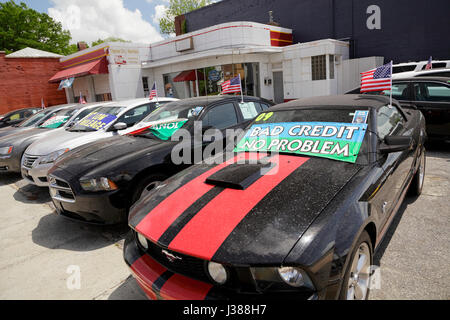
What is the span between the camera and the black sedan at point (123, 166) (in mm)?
3576

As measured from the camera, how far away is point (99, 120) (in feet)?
21.0

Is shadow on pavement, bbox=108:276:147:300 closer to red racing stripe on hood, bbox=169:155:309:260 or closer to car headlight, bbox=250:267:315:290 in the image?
red racing stripe on hood, bbox=169:155:309:260

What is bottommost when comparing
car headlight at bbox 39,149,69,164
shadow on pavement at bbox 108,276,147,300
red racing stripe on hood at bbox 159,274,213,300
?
shadow on pavement at bbox 108,276,147,300

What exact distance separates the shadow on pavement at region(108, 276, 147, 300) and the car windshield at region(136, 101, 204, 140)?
7.22ft

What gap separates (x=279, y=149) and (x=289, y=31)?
17013mm

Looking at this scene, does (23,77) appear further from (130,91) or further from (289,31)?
(289,31)

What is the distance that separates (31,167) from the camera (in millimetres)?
5438

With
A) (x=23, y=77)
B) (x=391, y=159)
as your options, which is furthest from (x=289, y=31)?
(x=23, y=77)

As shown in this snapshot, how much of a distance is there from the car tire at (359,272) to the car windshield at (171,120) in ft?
9.84

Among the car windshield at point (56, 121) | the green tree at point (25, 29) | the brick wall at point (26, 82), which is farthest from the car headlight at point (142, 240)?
the green tree at point (25, 29)

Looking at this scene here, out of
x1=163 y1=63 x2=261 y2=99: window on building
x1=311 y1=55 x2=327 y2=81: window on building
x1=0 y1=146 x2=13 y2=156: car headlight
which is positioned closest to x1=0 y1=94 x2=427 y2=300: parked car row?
x1=0 y1=146 x2=13 y2=156: car headlight

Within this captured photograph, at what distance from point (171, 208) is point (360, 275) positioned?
4.82 feet

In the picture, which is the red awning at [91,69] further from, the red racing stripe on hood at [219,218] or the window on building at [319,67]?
the red racing stripe on hood at [219,218]

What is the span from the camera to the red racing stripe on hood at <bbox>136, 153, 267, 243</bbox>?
7.09 feet
